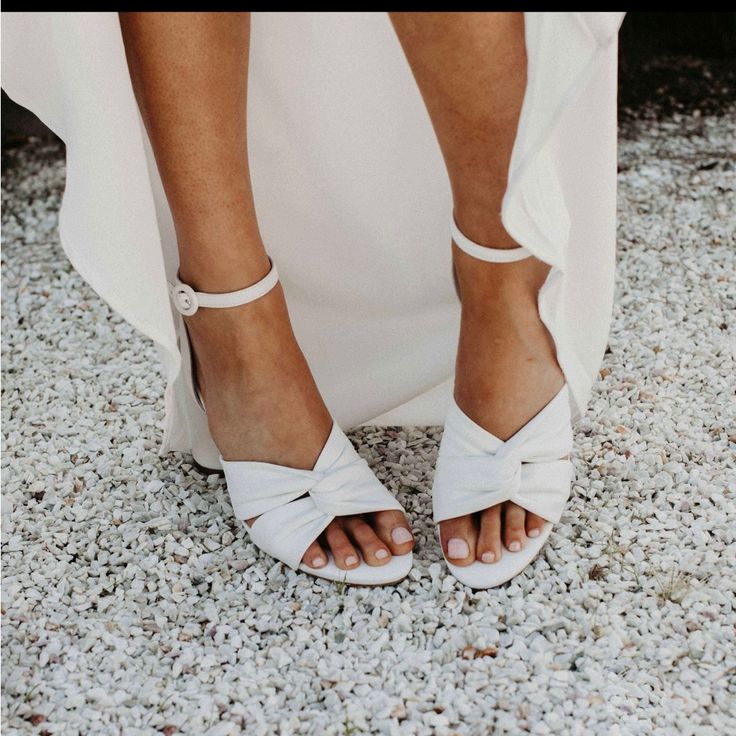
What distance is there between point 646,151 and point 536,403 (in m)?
1.65

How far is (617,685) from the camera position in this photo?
1.23 m

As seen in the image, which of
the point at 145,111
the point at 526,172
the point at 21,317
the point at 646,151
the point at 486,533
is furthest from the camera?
the point at 646,151

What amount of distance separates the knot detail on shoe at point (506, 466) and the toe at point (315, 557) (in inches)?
6.7

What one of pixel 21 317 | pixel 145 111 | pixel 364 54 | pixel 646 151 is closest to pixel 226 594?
pixel 145 111

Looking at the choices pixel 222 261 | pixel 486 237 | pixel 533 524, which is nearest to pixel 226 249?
pixel 222 261

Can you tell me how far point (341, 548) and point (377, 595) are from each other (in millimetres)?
82

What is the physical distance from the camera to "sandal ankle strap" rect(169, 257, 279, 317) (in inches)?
54.5

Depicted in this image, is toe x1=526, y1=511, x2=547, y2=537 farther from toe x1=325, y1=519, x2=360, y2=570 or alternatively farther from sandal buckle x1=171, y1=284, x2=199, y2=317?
sandal buckle x1=171, y1=284, x2=199, y2=317

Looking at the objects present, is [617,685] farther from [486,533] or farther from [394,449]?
[394,449]

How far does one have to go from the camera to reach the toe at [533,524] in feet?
4.67

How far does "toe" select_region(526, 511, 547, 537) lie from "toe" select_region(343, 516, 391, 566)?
20cm

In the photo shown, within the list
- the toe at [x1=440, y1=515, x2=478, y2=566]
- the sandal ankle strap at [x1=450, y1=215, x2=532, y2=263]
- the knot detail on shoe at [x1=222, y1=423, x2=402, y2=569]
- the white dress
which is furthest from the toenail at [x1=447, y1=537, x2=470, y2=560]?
the sandal ankle strap at [x1=450, y1=215, x2=532, y2=263]

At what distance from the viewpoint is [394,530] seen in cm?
143

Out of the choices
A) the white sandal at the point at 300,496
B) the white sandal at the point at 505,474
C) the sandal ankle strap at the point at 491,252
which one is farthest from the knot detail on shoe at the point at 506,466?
the sandal ankle strap at the point at 491,252
